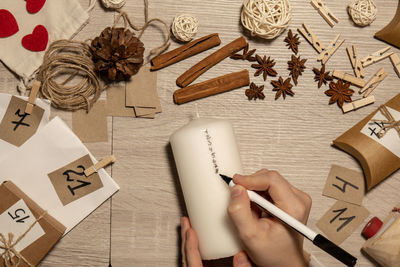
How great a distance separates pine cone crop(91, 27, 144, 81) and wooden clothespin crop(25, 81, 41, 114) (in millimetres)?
139

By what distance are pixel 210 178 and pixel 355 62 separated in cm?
46

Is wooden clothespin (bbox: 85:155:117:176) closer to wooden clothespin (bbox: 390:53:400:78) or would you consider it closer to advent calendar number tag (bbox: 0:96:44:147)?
advent calendar number tag (bbox: 0:96:44:147)

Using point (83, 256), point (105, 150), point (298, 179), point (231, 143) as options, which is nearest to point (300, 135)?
point (298, 179)

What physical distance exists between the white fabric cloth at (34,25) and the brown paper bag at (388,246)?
0.83 m

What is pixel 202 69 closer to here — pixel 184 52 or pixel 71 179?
pixel 184 52

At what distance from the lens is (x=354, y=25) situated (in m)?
0.90

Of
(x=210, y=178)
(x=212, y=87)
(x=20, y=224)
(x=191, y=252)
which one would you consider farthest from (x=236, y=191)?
(x=20, y=224)

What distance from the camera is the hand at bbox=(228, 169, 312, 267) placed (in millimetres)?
666

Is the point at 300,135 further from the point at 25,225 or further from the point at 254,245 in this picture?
the point at 25,225

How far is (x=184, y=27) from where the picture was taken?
33.5 inches

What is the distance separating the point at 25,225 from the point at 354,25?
35.0 inches

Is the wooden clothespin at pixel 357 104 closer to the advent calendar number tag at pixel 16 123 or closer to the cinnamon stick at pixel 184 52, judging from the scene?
the cinnamon stick at pixel 184 52

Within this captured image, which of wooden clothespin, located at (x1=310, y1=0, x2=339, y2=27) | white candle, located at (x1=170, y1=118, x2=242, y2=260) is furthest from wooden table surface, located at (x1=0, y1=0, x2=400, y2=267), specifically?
white candle, located at (x1=170, y1=118, x2=242, y2=260)

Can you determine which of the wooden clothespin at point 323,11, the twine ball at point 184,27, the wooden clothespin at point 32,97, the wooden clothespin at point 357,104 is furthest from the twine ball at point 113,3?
the wooden clothespin at point 357,104
